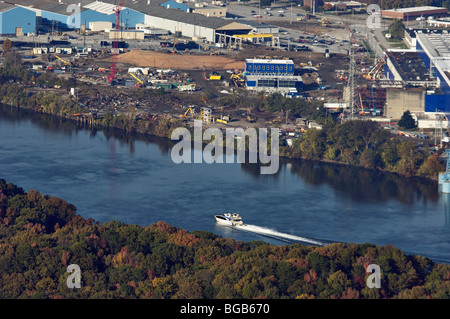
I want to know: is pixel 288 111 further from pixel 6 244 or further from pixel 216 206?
pixel 6 244

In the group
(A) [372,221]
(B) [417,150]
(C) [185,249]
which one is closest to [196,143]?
(B) [417,150]

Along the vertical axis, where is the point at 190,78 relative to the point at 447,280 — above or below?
above

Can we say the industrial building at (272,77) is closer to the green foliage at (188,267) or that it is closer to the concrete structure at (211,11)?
the concrete structure at (211,11)

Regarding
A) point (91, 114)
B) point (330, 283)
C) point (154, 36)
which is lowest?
point (330, 283)

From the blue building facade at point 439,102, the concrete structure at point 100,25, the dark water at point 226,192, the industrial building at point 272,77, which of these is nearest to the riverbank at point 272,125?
the dark water at point 226,192

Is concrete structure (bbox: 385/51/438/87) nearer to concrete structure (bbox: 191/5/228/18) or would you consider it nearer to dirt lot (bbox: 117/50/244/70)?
dirt lot (bbox: 117/50/244/70)

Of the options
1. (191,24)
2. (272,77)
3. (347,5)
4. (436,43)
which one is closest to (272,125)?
(272,77)

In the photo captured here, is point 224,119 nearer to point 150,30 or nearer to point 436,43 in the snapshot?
point 436,43

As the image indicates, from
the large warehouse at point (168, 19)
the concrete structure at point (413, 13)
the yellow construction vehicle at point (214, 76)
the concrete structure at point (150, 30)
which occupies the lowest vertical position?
the yellow construction vehicle at point (214, 76)
